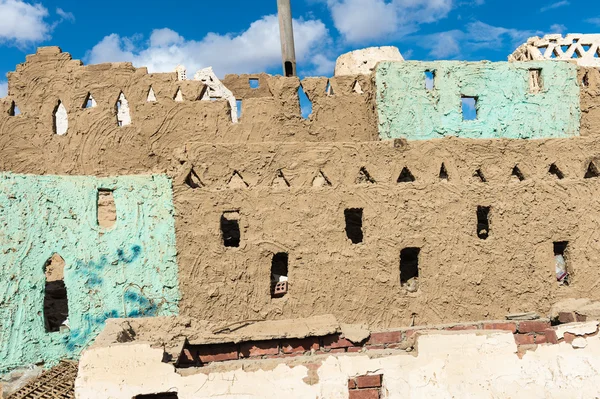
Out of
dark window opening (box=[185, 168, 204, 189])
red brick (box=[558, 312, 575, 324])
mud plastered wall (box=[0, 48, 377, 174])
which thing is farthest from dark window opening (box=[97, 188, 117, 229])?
red brick (box=[558, 312, 575, 324])

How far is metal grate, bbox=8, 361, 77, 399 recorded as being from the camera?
6828mm

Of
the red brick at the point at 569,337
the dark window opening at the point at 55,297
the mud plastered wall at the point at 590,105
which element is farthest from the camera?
the mud plastered wall at the point at 590,105

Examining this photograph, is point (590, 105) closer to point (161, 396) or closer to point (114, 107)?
point (114, 107)

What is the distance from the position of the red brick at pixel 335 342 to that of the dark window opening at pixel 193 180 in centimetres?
288

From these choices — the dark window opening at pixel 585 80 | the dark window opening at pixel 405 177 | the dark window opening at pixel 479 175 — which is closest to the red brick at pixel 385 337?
the dark window opening at pixel 405 177

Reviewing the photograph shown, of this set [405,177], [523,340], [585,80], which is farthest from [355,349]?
[585,80]

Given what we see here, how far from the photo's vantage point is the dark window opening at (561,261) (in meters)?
8.64

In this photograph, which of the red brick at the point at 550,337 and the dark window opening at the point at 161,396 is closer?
the dark window opening at the point at 161,396

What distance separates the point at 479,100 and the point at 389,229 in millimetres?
4009

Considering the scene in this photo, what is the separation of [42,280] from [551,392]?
252 inches

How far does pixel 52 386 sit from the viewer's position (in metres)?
7.01

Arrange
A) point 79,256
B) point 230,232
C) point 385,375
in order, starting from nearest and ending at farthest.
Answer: point 385,375
point 79,256
point 230,232

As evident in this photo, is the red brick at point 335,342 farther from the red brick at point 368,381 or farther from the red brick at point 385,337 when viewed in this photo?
the red brick at point 368,381

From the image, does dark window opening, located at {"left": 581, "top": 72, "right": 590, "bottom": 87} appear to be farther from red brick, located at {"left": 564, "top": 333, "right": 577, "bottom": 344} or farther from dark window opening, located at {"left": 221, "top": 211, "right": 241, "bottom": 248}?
dark window opening, located at {"left": 221, "top": 211, "right": 241, "bottom": 248}
